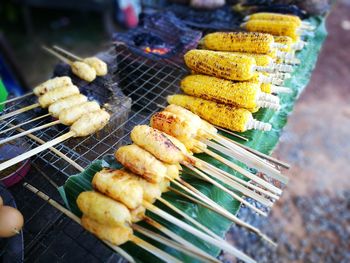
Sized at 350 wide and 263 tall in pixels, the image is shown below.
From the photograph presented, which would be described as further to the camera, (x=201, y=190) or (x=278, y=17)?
(x=278, y=17)

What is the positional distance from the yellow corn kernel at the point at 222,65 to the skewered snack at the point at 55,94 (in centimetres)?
194

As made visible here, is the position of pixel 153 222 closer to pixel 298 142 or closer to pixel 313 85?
pixel 298 142

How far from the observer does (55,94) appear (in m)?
4.70

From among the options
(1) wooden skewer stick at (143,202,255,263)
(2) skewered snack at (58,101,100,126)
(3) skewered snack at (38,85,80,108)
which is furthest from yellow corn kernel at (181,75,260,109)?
(1) wooden skewer stick at (143,202,255,263)

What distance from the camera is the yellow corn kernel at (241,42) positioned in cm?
487

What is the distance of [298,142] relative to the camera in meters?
10.2

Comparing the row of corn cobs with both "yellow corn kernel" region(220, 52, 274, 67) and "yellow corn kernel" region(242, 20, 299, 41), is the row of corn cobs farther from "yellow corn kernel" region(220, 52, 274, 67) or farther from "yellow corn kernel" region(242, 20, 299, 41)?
"yellow corn kernel" region(242, 20, 299, 41)

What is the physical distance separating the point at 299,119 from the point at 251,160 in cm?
844

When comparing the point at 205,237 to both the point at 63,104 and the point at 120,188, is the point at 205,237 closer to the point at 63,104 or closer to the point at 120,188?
the point at 120,188

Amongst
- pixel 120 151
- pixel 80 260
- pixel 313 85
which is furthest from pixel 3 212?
pixel 313 85

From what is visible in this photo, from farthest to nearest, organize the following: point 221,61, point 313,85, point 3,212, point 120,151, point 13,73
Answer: point 313,85, point 13,73, point 221,61, point 120,151, point 3,212

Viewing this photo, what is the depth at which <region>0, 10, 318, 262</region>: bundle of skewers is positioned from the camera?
9.74ft

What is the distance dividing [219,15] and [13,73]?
222 inches

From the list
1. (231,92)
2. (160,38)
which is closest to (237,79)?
(231,92)
